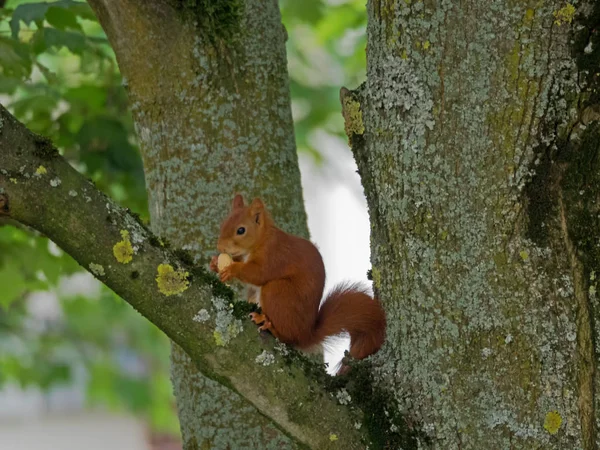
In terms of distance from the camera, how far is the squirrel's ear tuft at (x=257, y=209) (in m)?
2.19

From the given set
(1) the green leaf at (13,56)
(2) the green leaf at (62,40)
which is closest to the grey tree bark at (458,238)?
(2) the green leaf at (62,40)

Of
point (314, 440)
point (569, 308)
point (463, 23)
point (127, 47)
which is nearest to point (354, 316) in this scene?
point (314, 440)

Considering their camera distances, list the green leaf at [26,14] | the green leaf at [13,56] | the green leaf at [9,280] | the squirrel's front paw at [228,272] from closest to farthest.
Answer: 1. the squirrel's front paw at [228,272]
2. the green leaf at [26,14]
3. the green leaf at [13,56]
4. the green leaf at [9,280]

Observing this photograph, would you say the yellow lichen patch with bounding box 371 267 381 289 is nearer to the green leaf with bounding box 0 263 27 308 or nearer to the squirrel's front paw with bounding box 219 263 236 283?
the squirrel's front paw with bounding box 219 263 236 283

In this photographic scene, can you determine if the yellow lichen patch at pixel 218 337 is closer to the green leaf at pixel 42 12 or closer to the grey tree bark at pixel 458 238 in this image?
the grey tree bark at pixel 458 238

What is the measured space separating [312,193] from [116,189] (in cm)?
268

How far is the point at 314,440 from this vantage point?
1.62 m

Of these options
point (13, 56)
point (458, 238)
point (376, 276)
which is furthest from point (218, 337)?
point (13, 56)

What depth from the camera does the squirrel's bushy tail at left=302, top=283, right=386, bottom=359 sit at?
6.30 feet

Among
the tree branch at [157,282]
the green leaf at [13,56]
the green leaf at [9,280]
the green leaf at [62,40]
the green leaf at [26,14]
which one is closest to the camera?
the tree branch at [157,282]

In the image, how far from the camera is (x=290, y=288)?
6.93 ft

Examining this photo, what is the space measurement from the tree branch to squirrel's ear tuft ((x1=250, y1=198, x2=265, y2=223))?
0.56m

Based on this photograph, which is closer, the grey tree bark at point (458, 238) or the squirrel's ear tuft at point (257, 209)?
the grey tree bark at point (458, 238)

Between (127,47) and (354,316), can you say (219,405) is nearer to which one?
(354,316)
